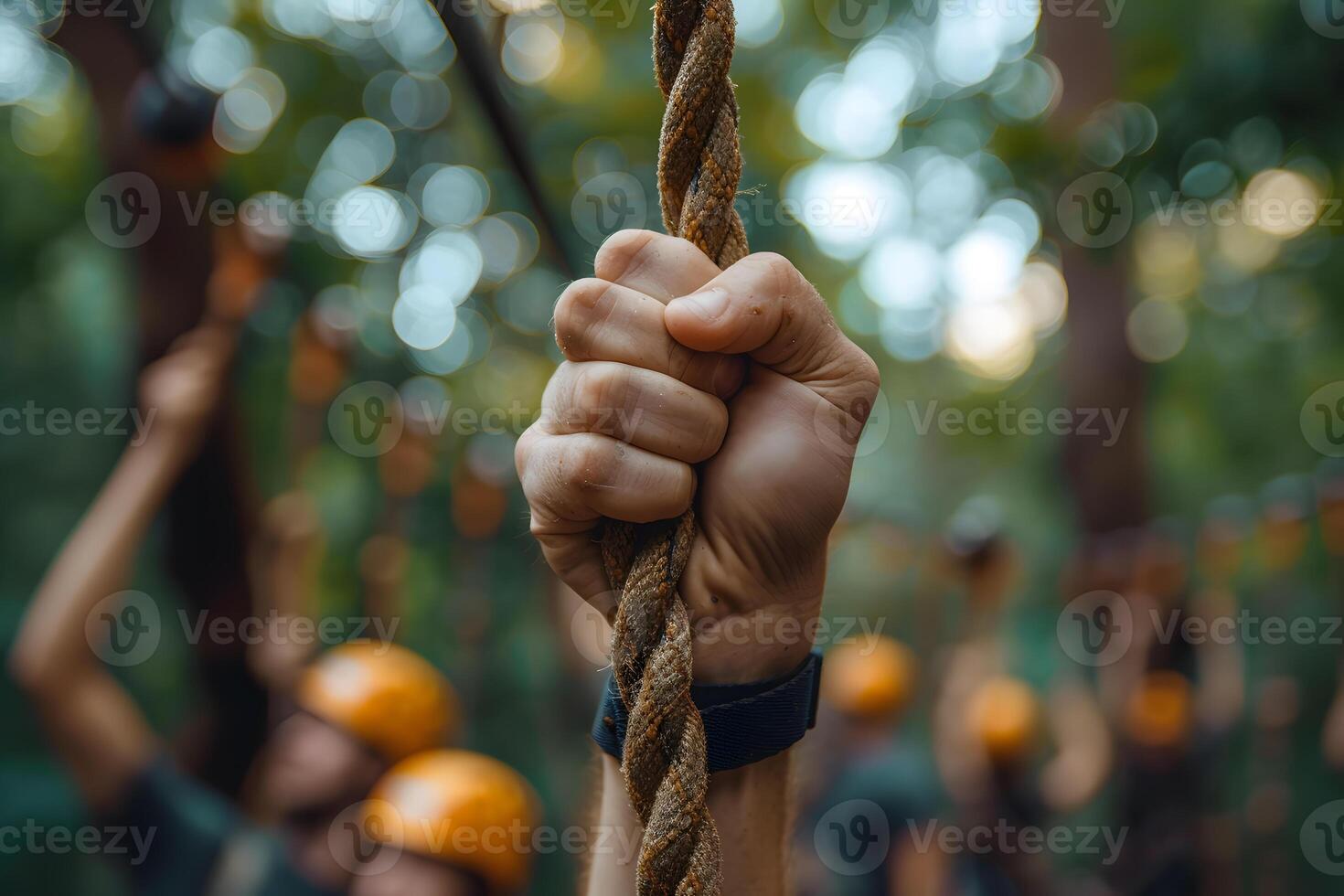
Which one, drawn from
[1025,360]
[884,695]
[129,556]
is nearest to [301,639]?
[129,556]

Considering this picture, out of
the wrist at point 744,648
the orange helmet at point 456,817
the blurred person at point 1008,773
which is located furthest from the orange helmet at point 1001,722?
the wrist at point 744,648

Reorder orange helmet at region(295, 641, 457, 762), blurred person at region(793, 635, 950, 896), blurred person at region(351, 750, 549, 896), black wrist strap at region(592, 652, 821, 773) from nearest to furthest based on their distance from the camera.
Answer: black wrist strap at region(592, 652, 821, 773), blurred person at region(351, 750, 549, 896), orange helmet at region(295, 641, 457, 762), blurred person at region(793, 635, 950, 896)

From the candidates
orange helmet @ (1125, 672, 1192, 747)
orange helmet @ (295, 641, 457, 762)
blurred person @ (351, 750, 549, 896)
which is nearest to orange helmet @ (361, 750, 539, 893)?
blurred person @ (351, 750, 549, 896)

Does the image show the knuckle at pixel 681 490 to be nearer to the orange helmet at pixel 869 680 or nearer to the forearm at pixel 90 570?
the forearm at pixel 90 570

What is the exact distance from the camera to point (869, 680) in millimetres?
6574

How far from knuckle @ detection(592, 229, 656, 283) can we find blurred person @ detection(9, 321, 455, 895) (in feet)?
10.4

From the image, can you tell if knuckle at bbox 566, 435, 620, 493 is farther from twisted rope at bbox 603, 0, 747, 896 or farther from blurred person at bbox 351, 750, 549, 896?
blurred person at bbox 351, 750, 549, 896

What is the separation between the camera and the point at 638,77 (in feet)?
29.2

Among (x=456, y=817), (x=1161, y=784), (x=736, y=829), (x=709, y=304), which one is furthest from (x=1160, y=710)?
(x=709, y=304)

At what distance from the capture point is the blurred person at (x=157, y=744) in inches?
142

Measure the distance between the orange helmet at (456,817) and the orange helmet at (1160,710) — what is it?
4619 millimetres

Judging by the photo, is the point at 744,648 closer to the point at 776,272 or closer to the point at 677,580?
the point at 677,580

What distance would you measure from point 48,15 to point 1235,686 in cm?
1001

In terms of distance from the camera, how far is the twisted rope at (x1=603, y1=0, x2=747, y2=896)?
112 centimetres
